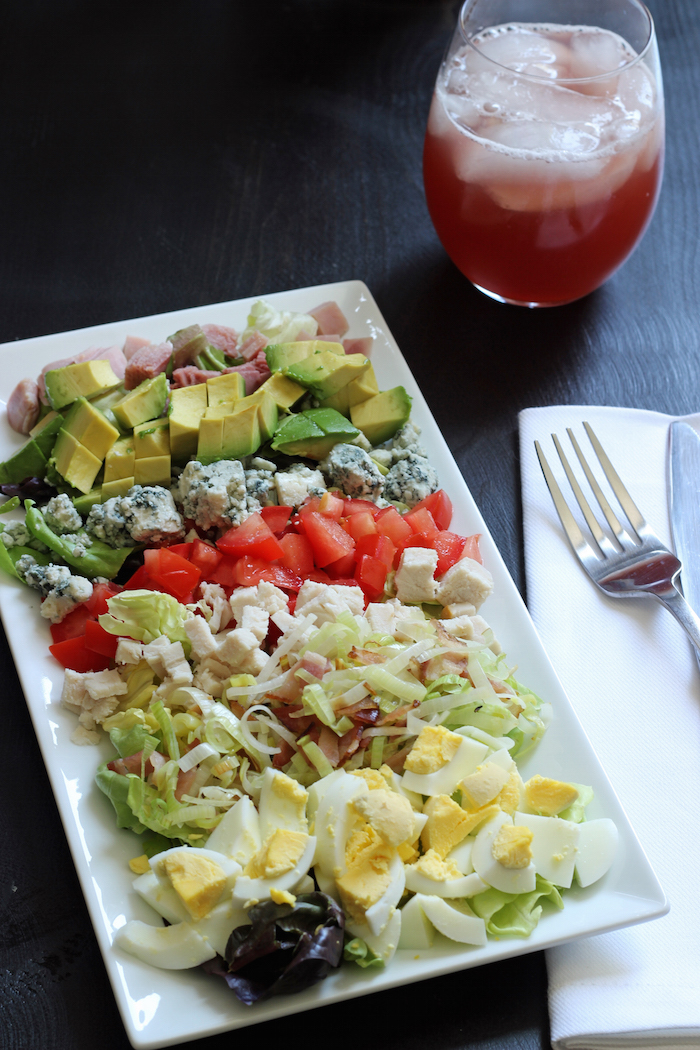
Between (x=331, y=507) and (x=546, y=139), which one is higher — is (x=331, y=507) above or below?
below

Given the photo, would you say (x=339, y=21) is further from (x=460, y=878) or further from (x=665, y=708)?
(x=460, y=878)

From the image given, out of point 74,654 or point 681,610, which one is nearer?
point 74,654

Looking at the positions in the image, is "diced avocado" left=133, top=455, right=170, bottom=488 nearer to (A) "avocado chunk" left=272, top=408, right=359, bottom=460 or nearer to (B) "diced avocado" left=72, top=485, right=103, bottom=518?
(B) "diced avocado" left=72, top=485, right=103, bottom=518

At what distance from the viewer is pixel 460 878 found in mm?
1485

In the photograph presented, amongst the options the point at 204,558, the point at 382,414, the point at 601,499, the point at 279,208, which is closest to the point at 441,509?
the point at 382,414

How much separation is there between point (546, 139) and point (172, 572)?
130 centimetres

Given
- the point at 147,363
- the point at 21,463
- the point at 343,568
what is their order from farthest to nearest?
the point at 147,363 → the point at 21,463 → the point at 343,568

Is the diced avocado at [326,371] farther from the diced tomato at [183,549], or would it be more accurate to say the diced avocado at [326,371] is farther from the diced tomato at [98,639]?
the diced tomato at [98,639]

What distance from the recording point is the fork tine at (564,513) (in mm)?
2111

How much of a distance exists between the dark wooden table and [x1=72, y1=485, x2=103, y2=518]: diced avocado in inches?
13.5

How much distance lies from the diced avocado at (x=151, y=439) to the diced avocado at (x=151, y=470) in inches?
0.5

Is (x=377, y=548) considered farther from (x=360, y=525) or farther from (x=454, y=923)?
(x=454, y=923)

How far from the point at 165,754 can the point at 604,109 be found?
1713 millimetres

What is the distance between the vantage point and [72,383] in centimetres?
210
